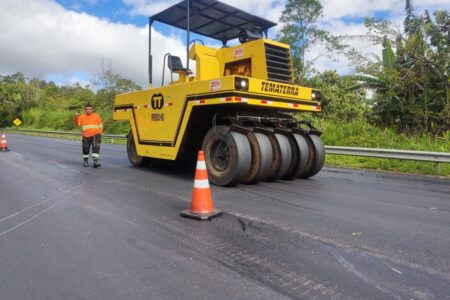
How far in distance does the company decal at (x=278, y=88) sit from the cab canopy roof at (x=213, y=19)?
2.13 metres

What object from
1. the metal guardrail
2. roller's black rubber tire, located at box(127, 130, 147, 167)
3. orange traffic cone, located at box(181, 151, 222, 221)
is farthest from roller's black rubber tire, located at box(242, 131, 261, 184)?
the metal guardrail

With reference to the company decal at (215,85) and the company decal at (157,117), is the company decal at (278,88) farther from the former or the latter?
the company decal at (157,117)

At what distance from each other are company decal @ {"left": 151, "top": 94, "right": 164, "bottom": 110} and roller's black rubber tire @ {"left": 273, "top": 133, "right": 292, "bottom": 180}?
2.39 m

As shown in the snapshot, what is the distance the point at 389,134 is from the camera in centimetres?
1199

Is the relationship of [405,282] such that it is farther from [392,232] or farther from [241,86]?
[241,86]

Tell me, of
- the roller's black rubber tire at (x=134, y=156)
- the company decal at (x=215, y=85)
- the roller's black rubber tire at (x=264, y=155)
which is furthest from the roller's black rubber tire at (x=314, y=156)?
the roller's black rubber tire at (x=134, y=156)

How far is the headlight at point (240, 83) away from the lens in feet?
21.0

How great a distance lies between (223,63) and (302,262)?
18.0 ft

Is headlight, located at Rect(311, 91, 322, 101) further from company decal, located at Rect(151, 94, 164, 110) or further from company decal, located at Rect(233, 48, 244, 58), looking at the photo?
company decal, located at Rect(151, 94, 164, 110)

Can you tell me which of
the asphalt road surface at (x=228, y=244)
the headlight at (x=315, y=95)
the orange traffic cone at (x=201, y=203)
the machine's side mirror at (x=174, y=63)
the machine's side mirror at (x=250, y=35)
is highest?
the machine's side mirror at (x=250, y=35)

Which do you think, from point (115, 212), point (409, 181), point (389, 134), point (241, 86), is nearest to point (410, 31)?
point (389, 134)

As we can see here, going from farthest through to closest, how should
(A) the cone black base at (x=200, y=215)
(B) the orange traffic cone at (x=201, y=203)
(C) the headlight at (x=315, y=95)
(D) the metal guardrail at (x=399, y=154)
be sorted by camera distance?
(D) the metal guardrail at (x=399, y=154)
(C) the headlight at (x=315, y=95)
(B) the orange traffic cone at (x=201, y=203)
(A) the cone black base at (x=200, y=215)

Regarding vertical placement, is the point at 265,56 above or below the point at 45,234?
above

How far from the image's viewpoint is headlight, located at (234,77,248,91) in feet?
21.0
